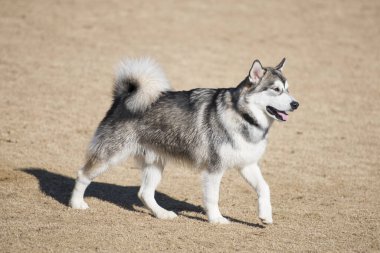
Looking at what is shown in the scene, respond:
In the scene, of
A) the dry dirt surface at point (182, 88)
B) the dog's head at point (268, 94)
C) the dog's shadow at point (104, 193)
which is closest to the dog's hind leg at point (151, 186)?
the dry dirt surface at point (182, 88)

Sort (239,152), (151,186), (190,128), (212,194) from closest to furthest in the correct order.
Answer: (239,152)
(212,194)
(190,128)
(151,186)

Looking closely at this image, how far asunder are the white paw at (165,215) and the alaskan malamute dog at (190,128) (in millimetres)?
13

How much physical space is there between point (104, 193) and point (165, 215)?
1.44 m

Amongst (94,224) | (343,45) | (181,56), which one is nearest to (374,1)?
Answer: (343,45)

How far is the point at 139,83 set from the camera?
7406mm

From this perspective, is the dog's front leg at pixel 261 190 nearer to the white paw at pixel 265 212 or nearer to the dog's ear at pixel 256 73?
the white paw at pixel 265 212

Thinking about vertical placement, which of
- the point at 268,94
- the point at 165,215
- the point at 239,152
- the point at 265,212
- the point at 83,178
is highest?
the point at 268,94

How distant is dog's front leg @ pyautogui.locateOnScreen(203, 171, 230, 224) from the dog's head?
0.94 metres

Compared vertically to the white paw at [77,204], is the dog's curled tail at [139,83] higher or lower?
higher

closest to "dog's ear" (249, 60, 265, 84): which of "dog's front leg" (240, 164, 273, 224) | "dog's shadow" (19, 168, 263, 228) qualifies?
"dog's front leg" (240, 164, 273, 224)

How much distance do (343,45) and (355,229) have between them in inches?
510

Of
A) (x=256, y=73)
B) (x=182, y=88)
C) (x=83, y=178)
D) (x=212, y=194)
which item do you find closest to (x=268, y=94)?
(x=256, y=73)

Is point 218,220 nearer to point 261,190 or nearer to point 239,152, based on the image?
point 261,190

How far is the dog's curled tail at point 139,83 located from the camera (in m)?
7.38
